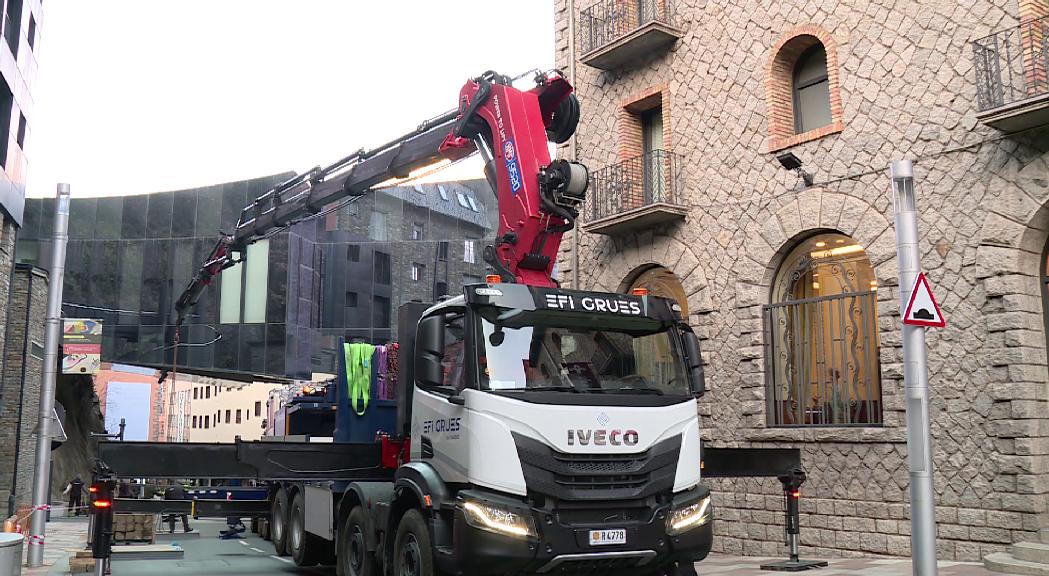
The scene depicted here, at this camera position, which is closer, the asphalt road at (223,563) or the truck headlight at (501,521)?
the truck headlight at (501,521)

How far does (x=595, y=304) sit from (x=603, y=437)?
1389mm

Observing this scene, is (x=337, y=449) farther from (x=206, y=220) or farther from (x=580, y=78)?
(x=206, y=220)

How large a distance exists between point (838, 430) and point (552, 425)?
7308 mm

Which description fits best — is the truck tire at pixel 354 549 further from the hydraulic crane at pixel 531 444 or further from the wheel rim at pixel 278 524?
the wheel rim at pixel 278 524

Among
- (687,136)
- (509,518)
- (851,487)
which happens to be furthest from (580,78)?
(509,518)

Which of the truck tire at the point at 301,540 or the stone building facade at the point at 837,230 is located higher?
the stone building facade at the point at 837,230

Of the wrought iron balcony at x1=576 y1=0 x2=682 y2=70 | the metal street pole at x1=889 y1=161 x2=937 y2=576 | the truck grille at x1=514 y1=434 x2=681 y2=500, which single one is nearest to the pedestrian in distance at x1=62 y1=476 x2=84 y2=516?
the wrought iron balcony at x1=576 y1=0 x2=682 y2=70

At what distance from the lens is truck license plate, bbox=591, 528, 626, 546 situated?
27.0 ft

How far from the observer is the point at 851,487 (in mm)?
13758

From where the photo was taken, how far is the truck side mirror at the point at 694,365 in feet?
30.3

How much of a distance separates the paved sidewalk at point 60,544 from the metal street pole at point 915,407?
11.7 m

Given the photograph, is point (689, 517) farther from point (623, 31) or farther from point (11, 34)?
point (11, 34)

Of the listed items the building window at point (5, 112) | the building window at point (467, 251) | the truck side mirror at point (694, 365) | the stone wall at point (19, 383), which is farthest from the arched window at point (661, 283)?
the building window at point (467, 251)

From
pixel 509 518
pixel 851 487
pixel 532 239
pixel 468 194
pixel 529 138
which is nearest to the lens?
pixel 509 518
